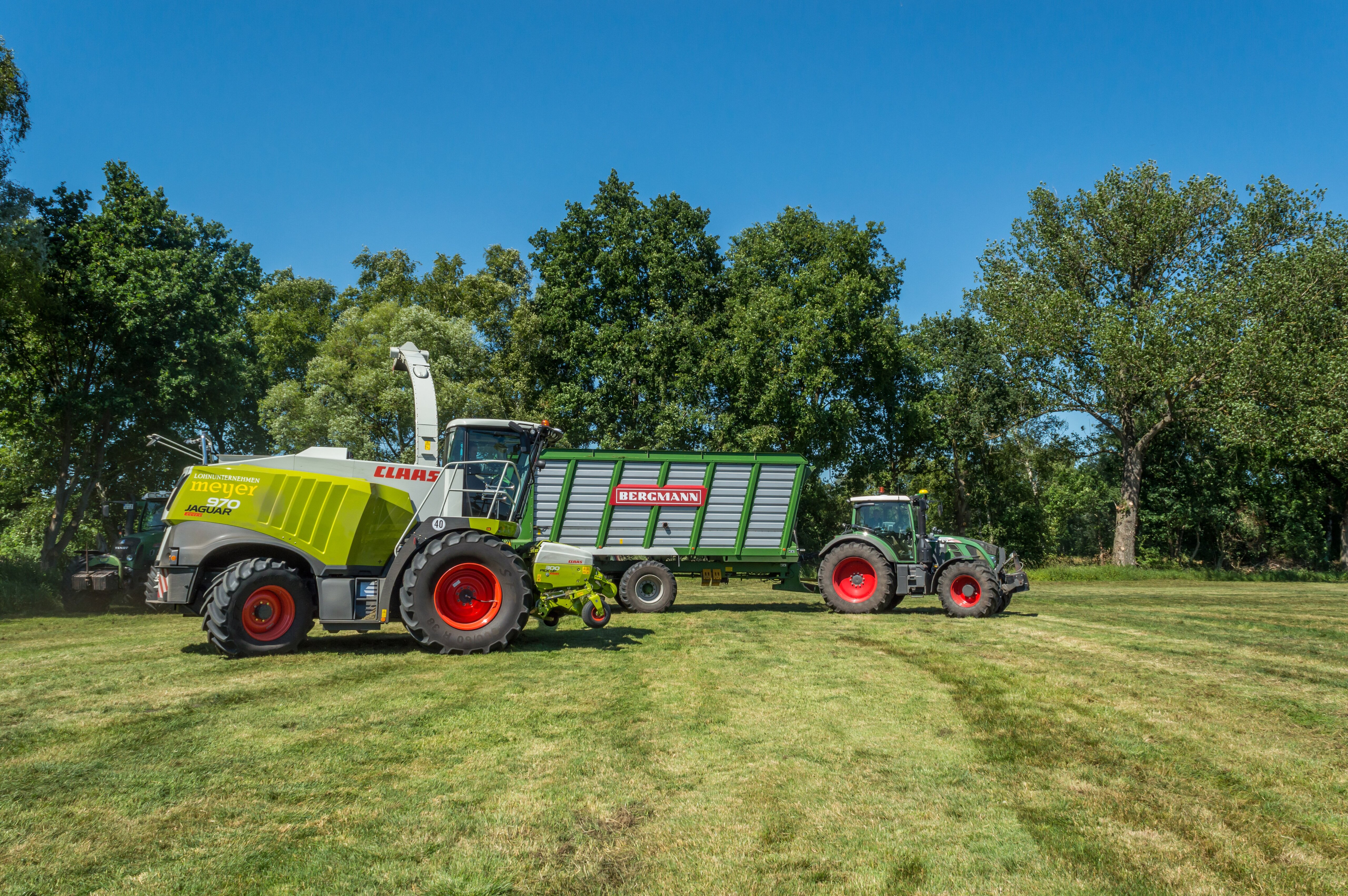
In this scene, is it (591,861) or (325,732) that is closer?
(591,861)

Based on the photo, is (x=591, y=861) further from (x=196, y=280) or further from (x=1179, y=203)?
(x=1179, y=203)

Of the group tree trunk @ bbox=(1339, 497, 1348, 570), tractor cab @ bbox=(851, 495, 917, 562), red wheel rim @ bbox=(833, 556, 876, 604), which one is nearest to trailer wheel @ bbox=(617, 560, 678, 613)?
red wheel rim @ bbox=(833, 556, 876, 604)

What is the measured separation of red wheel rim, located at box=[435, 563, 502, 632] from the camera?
9656 mm

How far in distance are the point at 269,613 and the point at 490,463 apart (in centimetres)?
313

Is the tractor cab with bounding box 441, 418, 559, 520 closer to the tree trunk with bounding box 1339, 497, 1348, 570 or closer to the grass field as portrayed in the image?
the grass field

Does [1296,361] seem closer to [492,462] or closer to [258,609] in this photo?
[492,462]

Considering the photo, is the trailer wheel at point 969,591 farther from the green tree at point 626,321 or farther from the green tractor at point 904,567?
the green tree at point 626,321

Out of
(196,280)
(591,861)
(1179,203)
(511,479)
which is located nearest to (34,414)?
(196,280)

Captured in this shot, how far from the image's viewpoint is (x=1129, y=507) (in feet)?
109

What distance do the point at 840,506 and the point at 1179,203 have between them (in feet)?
57.6

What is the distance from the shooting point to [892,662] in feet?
32.6

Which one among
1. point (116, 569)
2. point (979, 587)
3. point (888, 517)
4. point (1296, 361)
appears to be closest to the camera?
point (979, 587)

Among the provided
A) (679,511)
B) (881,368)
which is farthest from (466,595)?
(881,368)

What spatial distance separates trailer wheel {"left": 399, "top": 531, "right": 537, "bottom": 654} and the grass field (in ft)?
0.94
